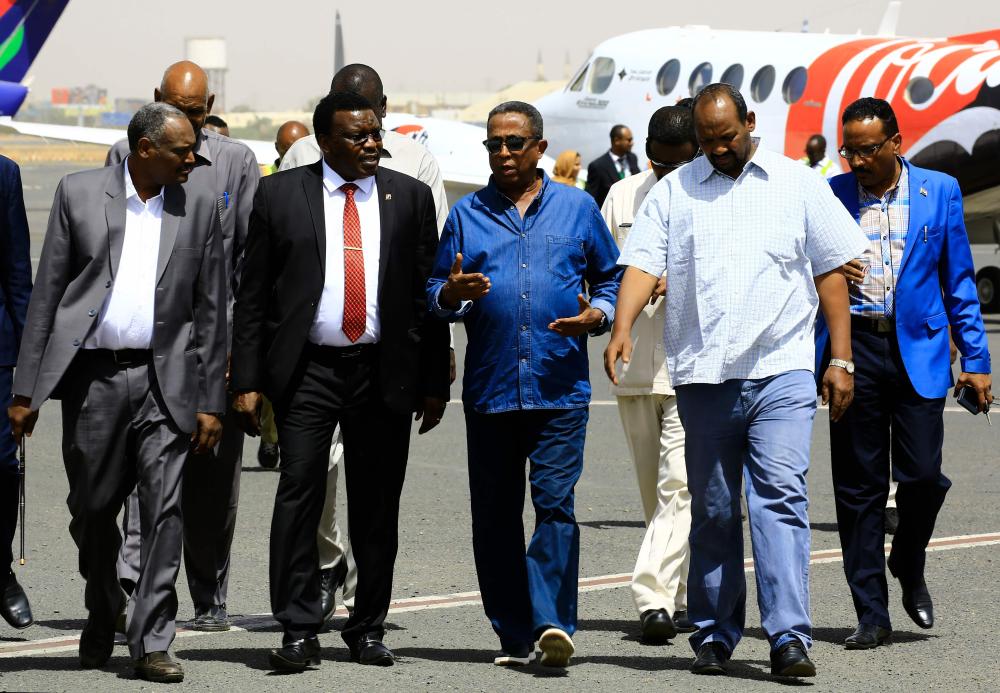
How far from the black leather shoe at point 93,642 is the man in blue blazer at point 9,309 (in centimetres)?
75

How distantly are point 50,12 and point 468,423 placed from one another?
16.7m

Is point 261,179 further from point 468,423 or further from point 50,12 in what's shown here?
point 50,12

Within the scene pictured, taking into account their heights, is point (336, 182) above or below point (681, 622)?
above

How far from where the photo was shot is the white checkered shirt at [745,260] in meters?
6.18

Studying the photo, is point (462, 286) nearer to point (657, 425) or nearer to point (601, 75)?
point (657, 425)

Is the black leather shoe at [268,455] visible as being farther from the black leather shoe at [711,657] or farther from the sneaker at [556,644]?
the black leather shoe at [711,657]

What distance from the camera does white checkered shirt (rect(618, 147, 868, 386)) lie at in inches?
243

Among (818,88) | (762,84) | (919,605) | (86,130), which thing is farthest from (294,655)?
(86,130)

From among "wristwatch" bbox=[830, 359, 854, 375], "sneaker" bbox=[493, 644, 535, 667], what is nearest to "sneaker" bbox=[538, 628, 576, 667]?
"sneaker" bbox=[493, 644, 535, 667]

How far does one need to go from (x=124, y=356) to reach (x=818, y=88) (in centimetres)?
1944

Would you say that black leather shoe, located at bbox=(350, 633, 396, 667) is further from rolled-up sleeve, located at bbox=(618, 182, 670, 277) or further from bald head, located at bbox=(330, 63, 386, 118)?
bald head, located at bbox=(330, 63, 386, 118)

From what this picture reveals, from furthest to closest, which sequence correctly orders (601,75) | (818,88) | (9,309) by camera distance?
1. (601,75)
2. (818,88)
3. (9,309)

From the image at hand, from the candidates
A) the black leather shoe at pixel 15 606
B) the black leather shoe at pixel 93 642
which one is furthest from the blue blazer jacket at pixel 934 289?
the black leather shoe at pixel 15 606

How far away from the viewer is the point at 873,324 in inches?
271
